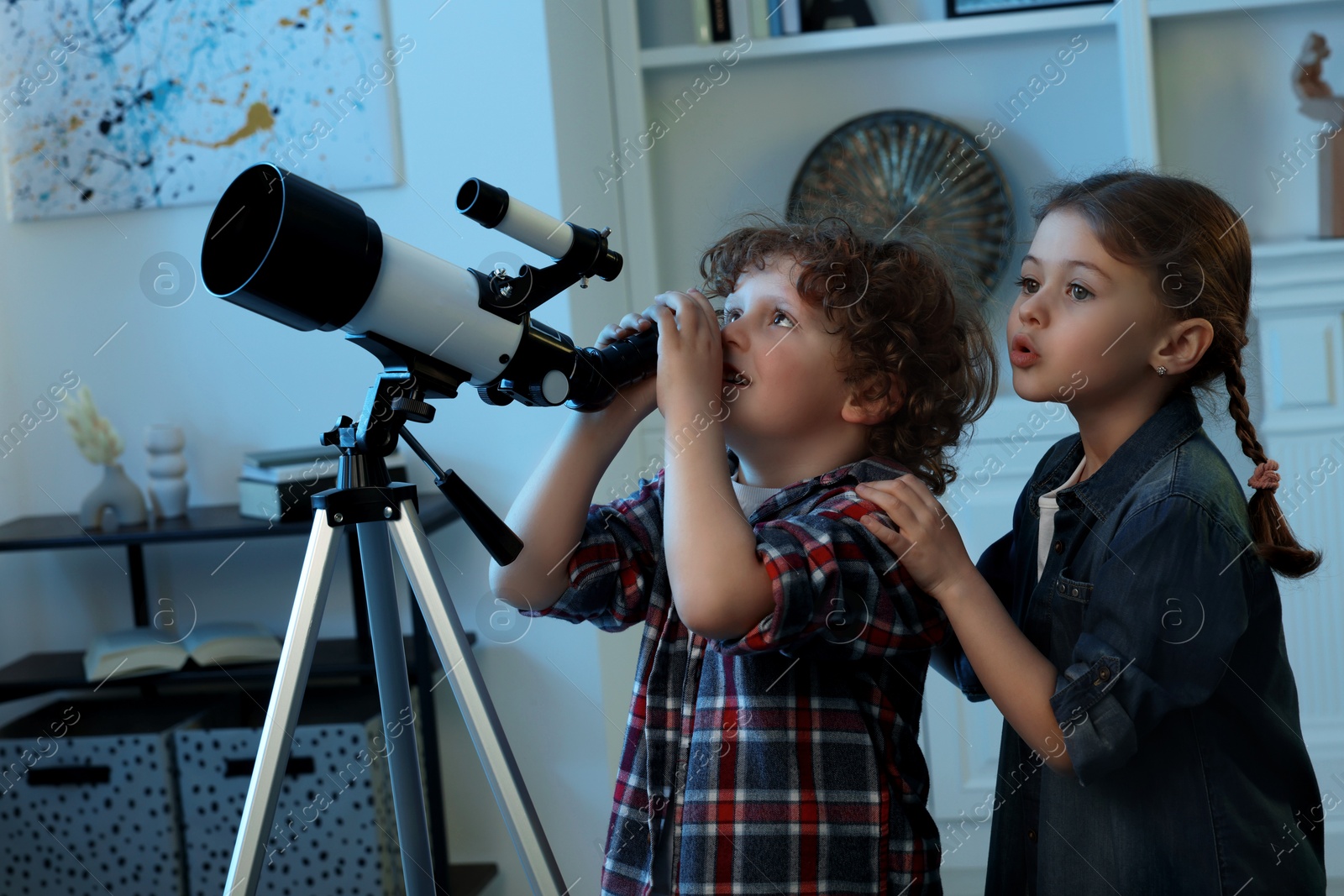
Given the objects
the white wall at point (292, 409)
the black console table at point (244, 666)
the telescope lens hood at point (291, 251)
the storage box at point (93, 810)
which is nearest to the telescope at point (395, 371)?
the telescope lens hood at point (291, 251)

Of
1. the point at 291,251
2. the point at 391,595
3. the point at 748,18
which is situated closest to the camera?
the point at 291,251

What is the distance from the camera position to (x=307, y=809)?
202 cm

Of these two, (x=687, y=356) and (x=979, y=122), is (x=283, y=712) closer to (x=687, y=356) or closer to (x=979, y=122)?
(x=687, y=356)

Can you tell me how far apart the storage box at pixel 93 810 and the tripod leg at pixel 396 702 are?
1.21 meters

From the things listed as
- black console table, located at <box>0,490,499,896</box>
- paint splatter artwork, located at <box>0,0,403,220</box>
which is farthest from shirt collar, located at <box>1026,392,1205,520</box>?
paint splatter artwork, located at <box>0,0,403,220</box>

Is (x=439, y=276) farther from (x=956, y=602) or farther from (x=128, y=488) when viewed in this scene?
(x=128, y=488)

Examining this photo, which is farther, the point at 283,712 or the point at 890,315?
the point at 890,315

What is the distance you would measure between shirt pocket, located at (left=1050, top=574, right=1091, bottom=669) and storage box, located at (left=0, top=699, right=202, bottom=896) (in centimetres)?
159

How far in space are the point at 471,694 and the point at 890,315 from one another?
501 mm

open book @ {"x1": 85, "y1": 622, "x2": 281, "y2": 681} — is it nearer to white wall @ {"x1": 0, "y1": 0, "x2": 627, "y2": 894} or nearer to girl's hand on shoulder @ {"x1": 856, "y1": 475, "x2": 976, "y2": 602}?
white wall @ {"x1": 0, "y1": 0, "x2": 627, "y2": 894}

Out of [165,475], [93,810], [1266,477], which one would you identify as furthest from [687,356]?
[93,810]

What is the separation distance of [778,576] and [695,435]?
14 cm

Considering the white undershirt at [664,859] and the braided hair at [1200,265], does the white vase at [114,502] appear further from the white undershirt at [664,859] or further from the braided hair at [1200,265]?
the braided hair at [1200,265]

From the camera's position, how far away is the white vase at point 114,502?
2.13 metres
